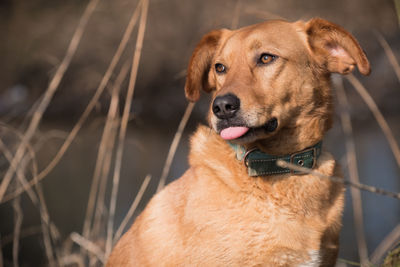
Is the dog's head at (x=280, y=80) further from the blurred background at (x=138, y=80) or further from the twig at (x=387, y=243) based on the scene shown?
the blurred background at (x=138, y=80)

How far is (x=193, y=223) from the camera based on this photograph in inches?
98.5

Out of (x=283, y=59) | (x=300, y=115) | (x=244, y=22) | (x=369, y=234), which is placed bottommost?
(x=369, y=234)

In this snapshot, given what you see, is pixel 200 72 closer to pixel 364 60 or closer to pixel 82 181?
pixel 364 60

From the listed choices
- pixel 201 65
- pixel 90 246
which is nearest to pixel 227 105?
pixel 201 65

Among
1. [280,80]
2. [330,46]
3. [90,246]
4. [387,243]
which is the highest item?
[330,46]

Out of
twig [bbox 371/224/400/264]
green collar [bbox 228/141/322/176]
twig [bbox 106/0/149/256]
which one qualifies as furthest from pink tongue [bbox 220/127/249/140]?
twig [bbox 106/0/149/256]

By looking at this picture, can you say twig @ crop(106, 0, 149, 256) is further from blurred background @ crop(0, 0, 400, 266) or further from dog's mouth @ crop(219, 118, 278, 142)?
blurred background @ crop(0, 0, 400, 266)

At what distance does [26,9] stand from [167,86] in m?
5.04

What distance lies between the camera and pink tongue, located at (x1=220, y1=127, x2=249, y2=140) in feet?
8.25

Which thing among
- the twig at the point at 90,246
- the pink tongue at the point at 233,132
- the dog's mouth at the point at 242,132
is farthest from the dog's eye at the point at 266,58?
the twig at the point at 90,246

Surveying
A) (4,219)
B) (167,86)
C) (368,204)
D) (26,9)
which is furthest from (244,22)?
(4,219)

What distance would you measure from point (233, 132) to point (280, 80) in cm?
45

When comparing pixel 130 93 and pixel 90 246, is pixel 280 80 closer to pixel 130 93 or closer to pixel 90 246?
pixel 130 93

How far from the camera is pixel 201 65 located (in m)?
3.20
